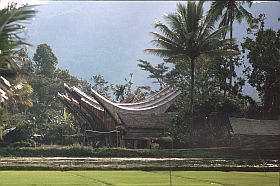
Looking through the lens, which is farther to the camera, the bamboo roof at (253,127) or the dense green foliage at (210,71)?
the dense green foliage at (210,71)

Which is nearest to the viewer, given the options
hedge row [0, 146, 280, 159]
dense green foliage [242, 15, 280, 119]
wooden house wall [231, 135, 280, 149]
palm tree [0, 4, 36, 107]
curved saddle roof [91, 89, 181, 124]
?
palm tree [0, 4, 36, 107]

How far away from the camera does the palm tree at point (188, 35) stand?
2920cm

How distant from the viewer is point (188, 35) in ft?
95.0

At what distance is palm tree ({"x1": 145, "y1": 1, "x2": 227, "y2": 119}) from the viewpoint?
2920 centimetres

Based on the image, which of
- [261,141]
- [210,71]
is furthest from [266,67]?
[261,141]

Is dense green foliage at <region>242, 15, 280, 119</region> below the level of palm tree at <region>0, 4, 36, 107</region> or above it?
above

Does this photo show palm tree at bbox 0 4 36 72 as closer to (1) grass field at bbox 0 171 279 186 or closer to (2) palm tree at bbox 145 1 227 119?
(1) grass field at bbox 0 171 279 186

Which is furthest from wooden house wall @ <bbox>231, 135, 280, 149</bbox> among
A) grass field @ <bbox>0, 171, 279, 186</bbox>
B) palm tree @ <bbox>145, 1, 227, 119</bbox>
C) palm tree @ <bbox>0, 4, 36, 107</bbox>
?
palm tree @ <bbox>0, 4, 36, 107</bbox>

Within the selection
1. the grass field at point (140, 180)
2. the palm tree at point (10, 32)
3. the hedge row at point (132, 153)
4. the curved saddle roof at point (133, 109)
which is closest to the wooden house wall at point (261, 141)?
the hedge row at point (132, 153)

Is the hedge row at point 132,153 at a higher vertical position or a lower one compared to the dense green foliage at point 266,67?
lower

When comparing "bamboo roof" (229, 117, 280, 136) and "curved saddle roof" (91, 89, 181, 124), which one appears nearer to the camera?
"bamboo roof" (229, 117, 280, 136)

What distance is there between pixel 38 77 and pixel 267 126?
124 ft

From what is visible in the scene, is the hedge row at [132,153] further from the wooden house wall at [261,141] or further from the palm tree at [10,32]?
the palm tree at [10,32]

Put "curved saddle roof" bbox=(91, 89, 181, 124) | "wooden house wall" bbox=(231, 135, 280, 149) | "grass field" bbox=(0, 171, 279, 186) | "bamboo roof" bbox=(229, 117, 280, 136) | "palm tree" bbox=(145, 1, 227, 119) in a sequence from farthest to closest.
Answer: "curved saddle roof" bbox=(91, 89, 181, 124), "palm tree" bbox=(145, 1, 227, 119), "bamboo roof" bbox=(229, 117, 280, 136), "wooden house wall" bbox=(231, 135, 280, 149), "grass field" bbox=(0, 171, 279, 186)
